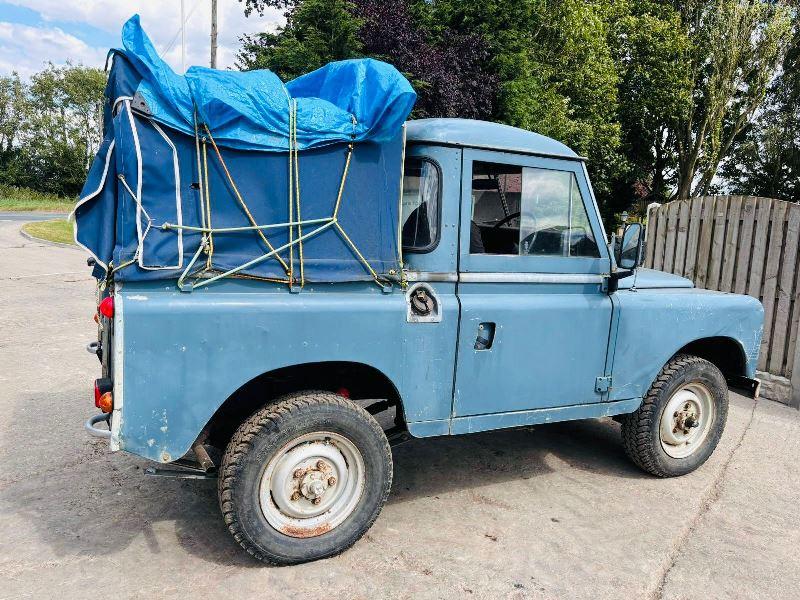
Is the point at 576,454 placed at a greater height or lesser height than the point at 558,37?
lesser

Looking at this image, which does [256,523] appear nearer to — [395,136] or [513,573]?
[513,573]

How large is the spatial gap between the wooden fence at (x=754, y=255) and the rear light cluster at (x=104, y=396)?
6732 millimetres

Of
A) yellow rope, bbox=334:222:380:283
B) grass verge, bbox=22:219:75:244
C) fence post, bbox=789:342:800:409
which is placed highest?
yellow rope, bbox=334:222:380:283

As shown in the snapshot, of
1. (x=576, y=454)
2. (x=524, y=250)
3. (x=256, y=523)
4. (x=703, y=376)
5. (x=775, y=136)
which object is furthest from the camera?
(x=775, y=136)

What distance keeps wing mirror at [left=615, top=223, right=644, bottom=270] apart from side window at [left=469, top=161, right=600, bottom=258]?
203 mm

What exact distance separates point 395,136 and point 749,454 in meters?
4.16

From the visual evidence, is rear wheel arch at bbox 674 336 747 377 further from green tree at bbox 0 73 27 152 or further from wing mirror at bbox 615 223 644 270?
green tree at bbox 0 73 27 152

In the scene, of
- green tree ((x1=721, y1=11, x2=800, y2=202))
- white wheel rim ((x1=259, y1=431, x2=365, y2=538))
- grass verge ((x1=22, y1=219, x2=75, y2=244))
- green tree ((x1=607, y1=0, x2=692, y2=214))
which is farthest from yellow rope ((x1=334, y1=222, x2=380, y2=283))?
green tree ((x1=721, y1=11, x2=800, y2=202))

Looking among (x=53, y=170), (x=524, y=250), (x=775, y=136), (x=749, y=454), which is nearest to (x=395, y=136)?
(x=524, y=250)

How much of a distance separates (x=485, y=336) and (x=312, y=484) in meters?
1.28

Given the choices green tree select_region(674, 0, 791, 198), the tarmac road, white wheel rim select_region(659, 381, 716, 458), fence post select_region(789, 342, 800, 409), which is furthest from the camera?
the tarmac road

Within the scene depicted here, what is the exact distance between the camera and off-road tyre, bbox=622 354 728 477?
14.8ft

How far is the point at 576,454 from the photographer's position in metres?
5.17

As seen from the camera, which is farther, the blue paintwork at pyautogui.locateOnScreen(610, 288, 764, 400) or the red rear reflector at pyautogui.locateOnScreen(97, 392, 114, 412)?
the blue paintwork at pyautogui.locateOnScreen(610, 288, 764, 400)
